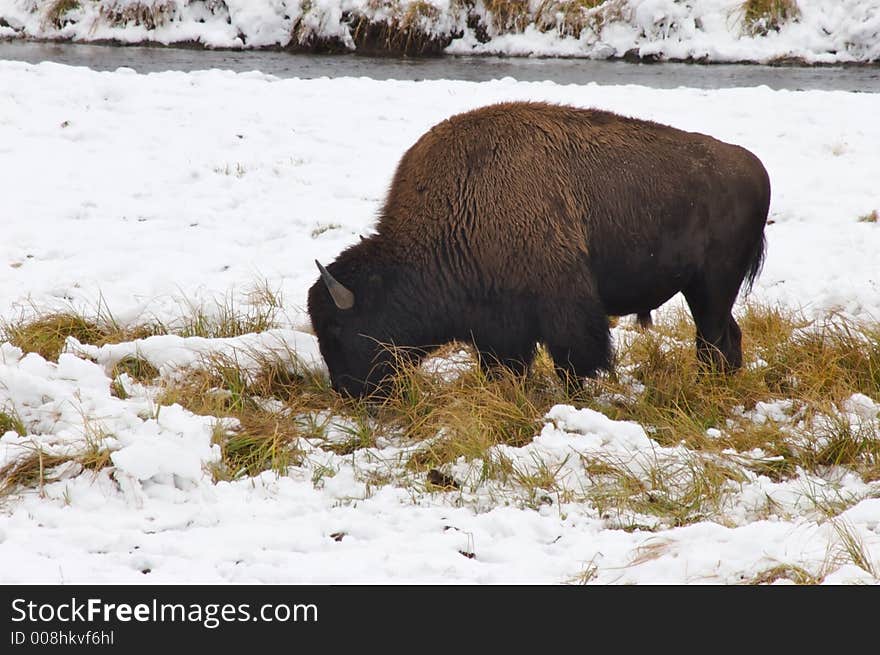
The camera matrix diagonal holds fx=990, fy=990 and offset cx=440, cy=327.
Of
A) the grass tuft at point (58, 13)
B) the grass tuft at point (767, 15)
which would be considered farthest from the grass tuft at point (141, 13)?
the grass tuft at point (767, 15)

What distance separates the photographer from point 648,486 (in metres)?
4.25

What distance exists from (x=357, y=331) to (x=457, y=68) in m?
12.4

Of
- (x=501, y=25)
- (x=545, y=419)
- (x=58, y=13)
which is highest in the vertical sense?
(x=501, y=25)

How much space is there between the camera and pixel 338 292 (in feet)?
17.2

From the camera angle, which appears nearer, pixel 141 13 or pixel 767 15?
pixel 767 15

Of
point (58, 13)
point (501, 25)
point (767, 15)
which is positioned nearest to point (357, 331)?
point (501, 25)

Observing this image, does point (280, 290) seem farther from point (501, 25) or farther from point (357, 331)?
point (501, 25)

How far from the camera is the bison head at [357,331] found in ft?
17.6

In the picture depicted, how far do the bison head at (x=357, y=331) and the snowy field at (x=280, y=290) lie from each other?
15.5 inches

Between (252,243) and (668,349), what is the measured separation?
141 inches

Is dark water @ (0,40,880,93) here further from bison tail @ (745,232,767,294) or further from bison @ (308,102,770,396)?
bison @ (308,102,770,396)

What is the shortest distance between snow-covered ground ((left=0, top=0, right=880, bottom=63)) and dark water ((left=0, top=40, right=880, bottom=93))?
20.3 inches

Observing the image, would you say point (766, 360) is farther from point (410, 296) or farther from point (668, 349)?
point (410, 296)

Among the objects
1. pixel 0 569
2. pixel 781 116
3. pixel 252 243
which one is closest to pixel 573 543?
pixel 0 569
